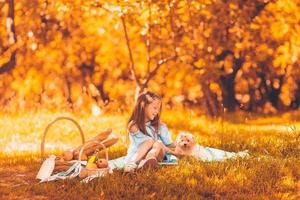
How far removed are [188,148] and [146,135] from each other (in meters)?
0.51

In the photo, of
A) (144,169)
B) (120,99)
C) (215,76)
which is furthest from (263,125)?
(144,169)

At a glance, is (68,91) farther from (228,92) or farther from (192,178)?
(192,178)

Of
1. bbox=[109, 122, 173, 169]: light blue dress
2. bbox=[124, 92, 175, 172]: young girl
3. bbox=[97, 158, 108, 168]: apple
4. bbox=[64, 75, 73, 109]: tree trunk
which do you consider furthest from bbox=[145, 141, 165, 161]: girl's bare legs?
bbox=[64, 75, 73, 109]: tree trunk

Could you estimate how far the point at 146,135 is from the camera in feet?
26.2

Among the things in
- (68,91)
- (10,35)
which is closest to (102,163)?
(10,35)

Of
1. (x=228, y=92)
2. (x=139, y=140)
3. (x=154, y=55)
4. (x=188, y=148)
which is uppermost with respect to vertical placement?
(x=154, y=55)

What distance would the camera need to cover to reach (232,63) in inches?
607

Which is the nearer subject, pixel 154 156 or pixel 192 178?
pixel 192 178

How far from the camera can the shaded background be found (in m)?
Answer: 13.9

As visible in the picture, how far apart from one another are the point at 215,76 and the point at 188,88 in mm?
1220

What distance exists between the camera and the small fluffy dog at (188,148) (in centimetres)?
785

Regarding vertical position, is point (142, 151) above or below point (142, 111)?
below

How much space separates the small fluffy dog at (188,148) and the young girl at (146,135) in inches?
6.4

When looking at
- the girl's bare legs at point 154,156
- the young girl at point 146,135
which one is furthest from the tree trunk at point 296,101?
the girl's bare legs at point 154,156
